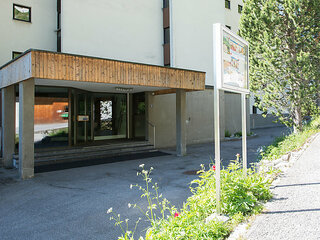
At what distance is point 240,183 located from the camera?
12.7 ft

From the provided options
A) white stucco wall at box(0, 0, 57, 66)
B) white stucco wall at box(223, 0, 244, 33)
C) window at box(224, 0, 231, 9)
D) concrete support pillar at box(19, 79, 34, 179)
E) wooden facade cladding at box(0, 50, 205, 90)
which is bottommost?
concrete support pillar at box(19, 79, 34, 179)

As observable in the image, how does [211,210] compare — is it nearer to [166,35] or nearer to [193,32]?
[166,35]

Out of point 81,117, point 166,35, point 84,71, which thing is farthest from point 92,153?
point 166,35

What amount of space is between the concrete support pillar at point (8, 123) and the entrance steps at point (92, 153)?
33 centimetres

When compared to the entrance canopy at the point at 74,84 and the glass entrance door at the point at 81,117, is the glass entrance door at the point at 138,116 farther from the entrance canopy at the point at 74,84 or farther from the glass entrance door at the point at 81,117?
the glass entrance door at the point at 81,117

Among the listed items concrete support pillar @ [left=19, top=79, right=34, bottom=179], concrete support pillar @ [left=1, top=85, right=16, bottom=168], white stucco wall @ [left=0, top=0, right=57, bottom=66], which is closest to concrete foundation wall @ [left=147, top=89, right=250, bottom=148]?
white stucco wall @ [left=0, top=0, right=57, bottom=66]

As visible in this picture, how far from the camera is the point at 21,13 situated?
1192cm

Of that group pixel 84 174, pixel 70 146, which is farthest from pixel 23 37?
pixel 84 174

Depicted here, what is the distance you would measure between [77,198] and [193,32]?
13610 mm

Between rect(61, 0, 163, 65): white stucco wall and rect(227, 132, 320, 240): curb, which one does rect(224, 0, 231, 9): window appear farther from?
rect(227, 132, 320, 240): curb

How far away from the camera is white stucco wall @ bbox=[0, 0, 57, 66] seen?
37.1ft

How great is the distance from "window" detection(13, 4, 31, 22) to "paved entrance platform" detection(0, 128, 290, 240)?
7.37m

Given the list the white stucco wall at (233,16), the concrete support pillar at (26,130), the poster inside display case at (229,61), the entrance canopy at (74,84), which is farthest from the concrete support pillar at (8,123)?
the white stucco wall at (233,16)

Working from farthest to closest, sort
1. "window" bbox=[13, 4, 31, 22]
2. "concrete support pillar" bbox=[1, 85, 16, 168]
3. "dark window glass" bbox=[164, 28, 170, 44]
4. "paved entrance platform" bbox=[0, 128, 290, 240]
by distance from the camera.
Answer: "dark window glass" bbox=[164, 28, 170, 44] → "window" bbox=[13, 4, 31, 22] → "concrete support pillar" bbox=[1, 85, 16, 168] → "paved entrance platform" bbox=[0, 128, 290, 240]
